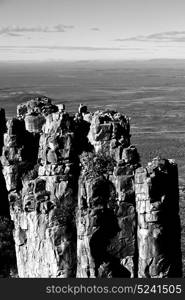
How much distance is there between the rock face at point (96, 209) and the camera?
3300 centimetres

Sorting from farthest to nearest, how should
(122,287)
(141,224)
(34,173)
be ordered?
(34,173) < (141,224) < (122,287)

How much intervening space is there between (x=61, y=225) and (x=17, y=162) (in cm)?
675

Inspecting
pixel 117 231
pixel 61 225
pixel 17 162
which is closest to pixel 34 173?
pixel 17 162

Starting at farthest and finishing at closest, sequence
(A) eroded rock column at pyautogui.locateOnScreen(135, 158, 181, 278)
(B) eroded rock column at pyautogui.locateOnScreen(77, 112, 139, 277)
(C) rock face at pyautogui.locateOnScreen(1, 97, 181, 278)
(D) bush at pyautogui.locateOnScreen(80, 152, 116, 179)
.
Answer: (D) bush at pyautogui.locateOnScreen(80, 152, 116, 179) → (B) eroded rock column at pyautogui.locateOnScreen(77, 112, 139, 277) → (C) rock face at pyautogui.locateOnScreen(1, 97, 181, 278) → (A) eroded rock column at pyautogui.locateOnScreen(135, 158, 181, 278)

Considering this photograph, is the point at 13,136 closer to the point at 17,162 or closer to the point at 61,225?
the point at 17,162

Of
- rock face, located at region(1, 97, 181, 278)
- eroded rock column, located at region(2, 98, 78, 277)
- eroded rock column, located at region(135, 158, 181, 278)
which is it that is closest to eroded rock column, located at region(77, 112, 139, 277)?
rock face, located at region(1, 97, 181, 278)

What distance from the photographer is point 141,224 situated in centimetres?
3303

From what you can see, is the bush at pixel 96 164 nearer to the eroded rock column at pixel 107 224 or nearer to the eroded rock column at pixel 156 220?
the eroded rock column at pixel 107 224

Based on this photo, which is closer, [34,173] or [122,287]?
[122,287]

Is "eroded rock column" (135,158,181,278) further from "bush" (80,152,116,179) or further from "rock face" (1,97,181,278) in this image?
"bush" (80,152,116,179)

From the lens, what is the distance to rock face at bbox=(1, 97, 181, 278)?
108 ft

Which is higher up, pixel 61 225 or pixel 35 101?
pixel 35 101

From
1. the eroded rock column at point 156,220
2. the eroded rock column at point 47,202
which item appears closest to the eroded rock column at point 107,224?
the eroded rock column at point 156,220

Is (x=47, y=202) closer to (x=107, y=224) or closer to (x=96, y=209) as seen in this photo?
(x=96, y=209)
